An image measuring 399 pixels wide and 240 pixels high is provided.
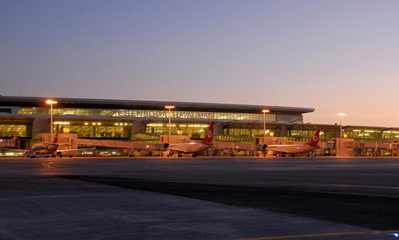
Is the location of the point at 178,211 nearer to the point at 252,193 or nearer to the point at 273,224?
the point at 273,224

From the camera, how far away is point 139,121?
137500 mm

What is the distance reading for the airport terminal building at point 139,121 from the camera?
12950 centimetres

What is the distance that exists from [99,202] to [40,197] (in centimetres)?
297

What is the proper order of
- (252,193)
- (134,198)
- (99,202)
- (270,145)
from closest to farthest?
(99,202)
(134,198)
(252,193)
(270,145)

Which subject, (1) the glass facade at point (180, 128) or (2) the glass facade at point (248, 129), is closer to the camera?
(1) the glass facade at point (180, 128)

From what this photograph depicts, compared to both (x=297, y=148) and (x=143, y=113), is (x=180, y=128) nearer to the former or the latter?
(x=143, y=113)

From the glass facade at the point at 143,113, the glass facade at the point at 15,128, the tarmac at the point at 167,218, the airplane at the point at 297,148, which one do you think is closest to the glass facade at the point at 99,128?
the glass facade at the point at 143,113

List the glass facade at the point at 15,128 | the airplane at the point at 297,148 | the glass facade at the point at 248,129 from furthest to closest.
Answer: the glass facade at the point at 248,129
the glass facade at the point at 15,128
the airplane at the point at 297,148

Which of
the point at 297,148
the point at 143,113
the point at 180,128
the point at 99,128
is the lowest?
the point at 297,148

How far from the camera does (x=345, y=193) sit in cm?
1892

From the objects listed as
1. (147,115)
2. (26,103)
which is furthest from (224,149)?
(26,103)

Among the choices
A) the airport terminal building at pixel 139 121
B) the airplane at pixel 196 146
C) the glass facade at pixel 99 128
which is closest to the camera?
the airplane at pixel 196 146

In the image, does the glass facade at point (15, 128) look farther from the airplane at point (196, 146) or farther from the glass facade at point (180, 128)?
the airplane at point (196, 146)

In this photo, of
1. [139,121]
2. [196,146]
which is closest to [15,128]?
[139,121]
